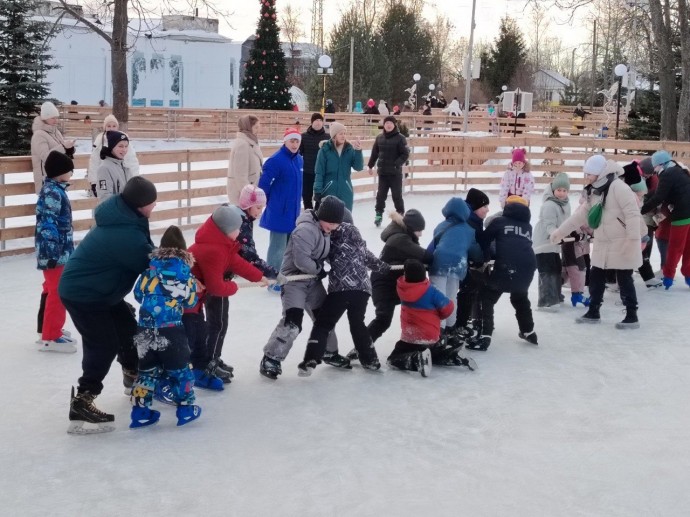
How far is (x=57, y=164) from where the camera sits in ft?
20.3

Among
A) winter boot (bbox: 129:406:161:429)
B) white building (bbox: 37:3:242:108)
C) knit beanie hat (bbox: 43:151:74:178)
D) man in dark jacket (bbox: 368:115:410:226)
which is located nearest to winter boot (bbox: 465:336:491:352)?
winter boot (bbox: 129:406:161:429)

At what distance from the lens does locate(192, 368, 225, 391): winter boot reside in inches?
224

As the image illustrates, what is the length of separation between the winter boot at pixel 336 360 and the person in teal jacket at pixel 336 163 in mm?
3817

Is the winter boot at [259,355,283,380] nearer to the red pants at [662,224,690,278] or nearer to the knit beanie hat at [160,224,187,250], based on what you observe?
the knit beanie hat at [160,224,187,250]

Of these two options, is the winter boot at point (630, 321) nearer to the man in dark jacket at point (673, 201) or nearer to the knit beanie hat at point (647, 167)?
the man in dark jacket at point (673, 201)

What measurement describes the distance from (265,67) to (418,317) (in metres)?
30.0

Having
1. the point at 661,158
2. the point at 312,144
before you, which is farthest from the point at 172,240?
the point at 312,144

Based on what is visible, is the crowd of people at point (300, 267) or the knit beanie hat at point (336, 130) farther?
the knit beanie hat at point (336, 130)

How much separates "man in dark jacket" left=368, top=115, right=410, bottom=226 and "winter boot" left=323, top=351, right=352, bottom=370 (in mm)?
6293

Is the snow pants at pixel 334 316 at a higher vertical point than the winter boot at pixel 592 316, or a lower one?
higher

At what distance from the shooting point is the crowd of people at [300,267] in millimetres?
4824

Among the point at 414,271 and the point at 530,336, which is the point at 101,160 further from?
the point at 530,336

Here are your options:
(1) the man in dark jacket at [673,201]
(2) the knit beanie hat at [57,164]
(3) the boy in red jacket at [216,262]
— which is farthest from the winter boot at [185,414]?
(1) the man in dark jacket at [673,201]

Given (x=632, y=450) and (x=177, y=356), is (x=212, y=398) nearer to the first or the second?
(x=177, y=356)
